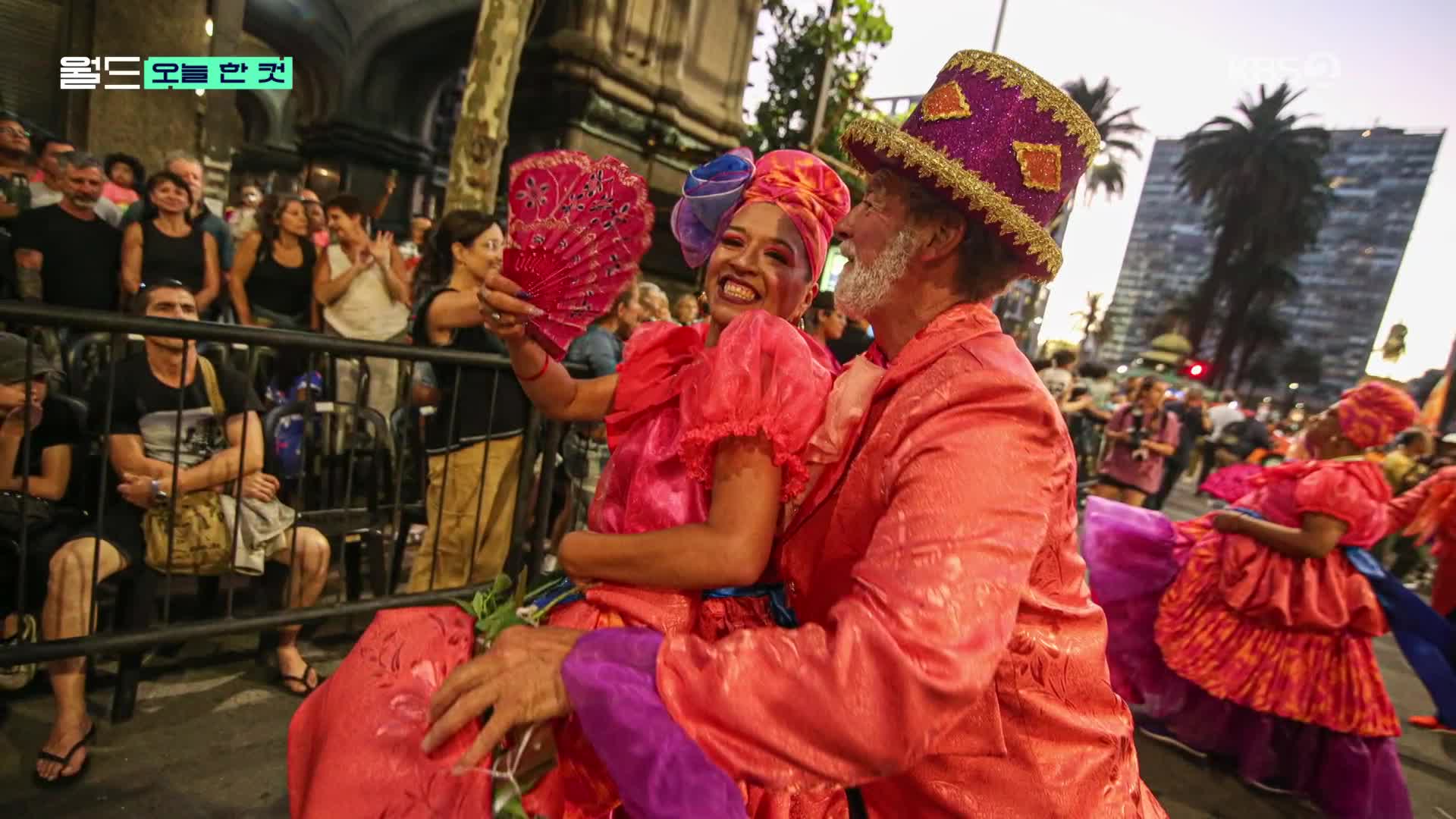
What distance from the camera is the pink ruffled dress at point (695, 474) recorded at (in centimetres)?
113

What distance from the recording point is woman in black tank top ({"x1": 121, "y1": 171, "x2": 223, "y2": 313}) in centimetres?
486

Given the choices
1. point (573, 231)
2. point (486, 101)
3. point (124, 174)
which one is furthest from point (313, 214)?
point (573, 231)

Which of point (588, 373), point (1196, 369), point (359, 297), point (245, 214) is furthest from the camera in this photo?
point (1196, 369)

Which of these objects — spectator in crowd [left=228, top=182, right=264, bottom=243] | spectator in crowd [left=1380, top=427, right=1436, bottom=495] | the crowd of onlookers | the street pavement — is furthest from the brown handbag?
spectator in crowd [left=1380, top=427, right=1436, bottom=495]

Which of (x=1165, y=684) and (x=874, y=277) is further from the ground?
(x=874, y=277)

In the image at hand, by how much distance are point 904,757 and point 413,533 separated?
5.07 m

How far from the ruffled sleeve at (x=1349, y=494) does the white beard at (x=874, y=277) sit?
3335mm

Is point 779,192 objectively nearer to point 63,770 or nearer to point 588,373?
point 588,373

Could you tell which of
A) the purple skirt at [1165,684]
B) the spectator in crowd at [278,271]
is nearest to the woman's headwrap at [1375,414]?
the purple skirt at [1165,684]

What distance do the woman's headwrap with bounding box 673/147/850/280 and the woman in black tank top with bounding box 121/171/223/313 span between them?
4539 millimetres

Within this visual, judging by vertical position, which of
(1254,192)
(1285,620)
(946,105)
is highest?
(1254,192)

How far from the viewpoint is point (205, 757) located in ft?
8.93

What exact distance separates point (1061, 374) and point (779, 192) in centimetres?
947

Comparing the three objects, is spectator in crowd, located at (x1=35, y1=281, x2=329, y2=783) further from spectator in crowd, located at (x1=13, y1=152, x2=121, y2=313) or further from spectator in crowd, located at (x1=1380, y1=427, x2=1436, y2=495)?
spectator in crowd, located at (x1=1380, y1=427, x2=1436, y2=495)
